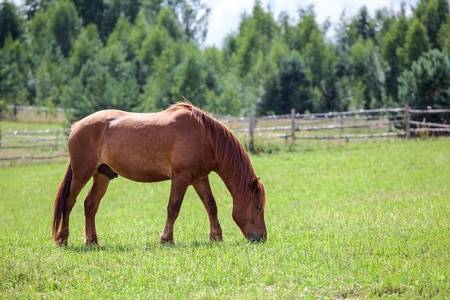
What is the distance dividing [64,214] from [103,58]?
47.2m

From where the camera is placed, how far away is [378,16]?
67.4 metres

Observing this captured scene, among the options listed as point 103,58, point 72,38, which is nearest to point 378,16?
point 103,58

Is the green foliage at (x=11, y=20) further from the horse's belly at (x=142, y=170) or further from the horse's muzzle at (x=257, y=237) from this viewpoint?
the horse's muzzle at (x=257, y=237)

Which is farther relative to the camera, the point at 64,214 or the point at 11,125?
the point at 11,125

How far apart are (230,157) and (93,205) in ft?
6.78

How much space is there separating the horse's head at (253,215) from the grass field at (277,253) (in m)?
0.19

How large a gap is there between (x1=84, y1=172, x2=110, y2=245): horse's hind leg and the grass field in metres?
0.23

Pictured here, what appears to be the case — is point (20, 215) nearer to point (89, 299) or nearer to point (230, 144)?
point (230, 144)

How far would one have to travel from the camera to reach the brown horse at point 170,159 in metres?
5.57

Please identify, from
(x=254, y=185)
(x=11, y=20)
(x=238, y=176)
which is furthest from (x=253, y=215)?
(x=11, y=20)

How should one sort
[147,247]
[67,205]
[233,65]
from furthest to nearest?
1. [233,65]
2. [67,205]
3. [147,247]

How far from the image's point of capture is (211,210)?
5.84 m

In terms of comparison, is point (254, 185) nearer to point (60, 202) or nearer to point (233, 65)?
point (60, 202)

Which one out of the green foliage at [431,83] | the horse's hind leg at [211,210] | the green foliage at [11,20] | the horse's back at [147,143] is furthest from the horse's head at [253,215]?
the green foliage at [11,20]
